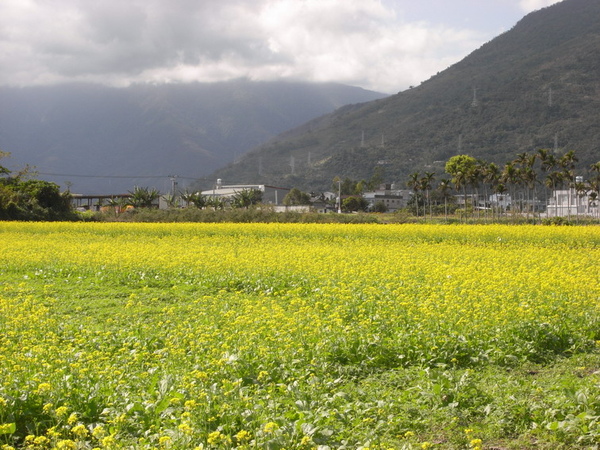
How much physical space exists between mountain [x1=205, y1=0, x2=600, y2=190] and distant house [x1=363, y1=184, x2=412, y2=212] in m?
9.70

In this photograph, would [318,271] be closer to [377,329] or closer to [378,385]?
[377,329]

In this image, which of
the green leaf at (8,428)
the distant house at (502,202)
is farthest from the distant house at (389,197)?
the green leaf at (8,428)

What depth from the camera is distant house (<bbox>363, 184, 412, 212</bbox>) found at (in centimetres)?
11074

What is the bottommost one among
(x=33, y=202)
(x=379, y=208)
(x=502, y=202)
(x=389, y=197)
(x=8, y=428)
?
(x=8, y=428)

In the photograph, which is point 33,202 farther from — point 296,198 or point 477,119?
point 477,119

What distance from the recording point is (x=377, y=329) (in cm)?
892

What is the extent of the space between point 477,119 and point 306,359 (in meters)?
142

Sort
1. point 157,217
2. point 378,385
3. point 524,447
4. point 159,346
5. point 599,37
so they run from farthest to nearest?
point 599,37 < point 157,217 < point 159,346 < point 378,385 < point 524,447

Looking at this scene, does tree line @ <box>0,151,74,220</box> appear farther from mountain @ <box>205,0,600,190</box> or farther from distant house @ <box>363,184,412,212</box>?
mountain @ <box>205,0,600,190</box>

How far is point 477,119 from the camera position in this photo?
463 ft

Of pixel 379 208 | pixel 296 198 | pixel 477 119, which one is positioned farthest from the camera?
pixel 477 119

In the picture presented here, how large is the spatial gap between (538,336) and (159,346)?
541cm

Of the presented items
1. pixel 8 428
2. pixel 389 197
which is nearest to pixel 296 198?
pixel 389 197

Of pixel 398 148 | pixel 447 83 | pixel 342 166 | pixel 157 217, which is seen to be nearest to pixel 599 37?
pixel 447 83
